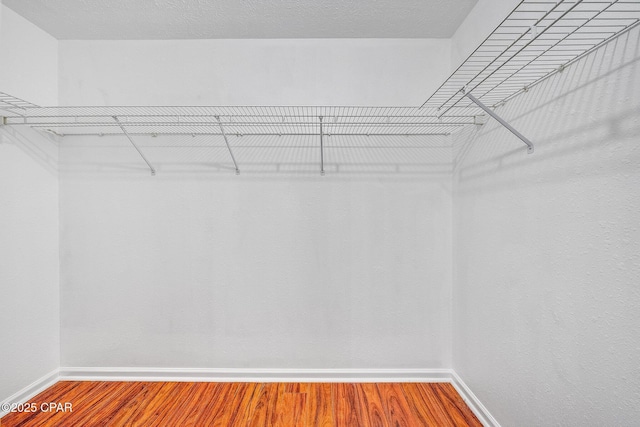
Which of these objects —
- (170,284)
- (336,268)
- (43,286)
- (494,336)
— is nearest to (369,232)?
(336,268)

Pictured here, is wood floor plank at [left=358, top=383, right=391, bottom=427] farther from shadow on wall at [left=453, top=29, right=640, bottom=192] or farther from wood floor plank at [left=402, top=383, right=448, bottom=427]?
shadow on wall at [left=453, top=29, right=640, bottom=192]

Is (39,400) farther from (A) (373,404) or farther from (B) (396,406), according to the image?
(B) (396,406)

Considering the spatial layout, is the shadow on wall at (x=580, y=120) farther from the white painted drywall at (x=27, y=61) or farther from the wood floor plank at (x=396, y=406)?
the white painted drywall at (x=27, y=61)

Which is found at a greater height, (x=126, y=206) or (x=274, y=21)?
(x=274, y=21)

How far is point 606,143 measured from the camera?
33.3 inches

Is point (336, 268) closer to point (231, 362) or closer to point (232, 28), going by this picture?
point (231, 362)

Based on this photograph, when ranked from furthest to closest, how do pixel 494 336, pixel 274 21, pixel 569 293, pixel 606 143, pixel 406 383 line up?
pixel 406 383, pixel 274 21, pixel 494 336, pixel 569 293, pixel 606 143

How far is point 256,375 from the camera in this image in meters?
1.80

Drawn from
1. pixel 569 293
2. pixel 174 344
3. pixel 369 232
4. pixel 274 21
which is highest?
pixel 274 21

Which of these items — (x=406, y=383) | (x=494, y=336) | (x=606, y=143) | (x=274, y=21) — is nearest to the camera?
(x=606, y=143)

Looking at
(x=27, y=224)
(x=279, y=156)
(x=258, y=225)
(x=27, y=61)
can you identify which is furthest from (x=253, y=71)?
(x=27, y=224)

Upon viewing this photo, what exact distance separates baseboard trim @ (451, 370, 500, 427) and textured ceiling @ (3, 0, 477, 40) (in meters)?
2.15

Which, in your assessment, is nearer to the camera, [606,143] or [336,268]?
[606,143]

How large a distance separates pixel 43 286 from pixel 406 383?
234 centimetres
